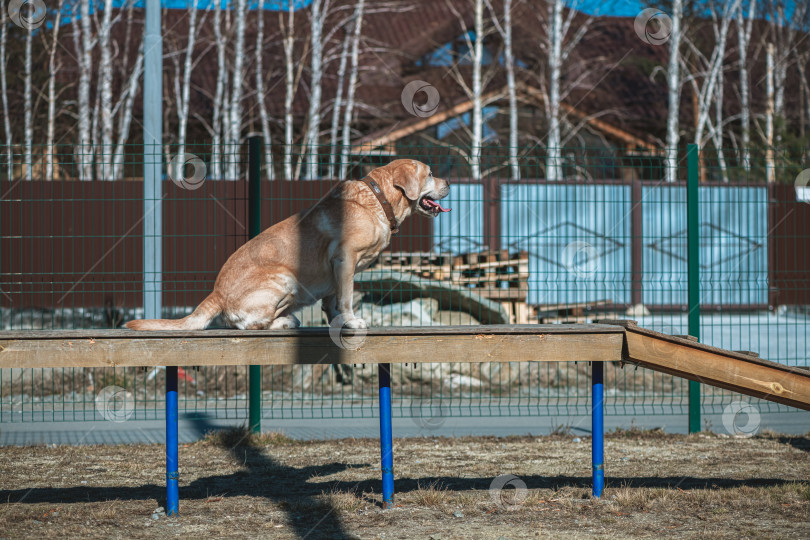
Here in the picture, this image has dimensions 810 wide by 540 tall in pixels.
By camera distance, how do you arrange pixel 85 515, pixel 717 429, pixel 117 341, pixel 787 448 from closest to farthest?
pixel 117 341 → pixel 85 515 → pixel 787 448 → pixel 717 429

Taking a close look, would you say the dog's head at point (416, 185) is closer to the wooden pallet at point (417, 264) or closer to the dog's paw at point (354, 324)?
the dog's paw at point (354, 324)

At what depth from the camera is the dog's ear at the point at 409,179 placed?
15.7 ft

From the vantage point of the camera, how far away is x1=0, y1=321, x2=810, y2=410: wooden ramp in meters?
4.33

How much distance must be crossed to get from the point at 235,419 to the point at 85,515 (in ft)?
10.3

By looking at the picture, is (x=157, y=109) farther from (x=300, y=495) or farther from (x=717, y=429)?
(x=717, y=429)

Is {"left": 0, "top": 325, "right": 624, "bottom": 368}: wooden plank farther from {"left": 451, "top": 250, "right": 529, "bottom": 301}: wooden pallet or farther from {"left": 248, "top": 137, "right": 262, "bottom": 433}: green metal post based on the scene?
{"left": 451, "top": 250, "right": 529, "bottom": 301}: wooden pallet

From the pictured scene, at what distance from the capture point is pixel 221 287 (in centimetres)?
482

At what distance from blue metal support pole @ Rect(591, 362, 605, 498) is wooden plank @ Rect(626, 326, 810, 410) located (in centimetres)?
36

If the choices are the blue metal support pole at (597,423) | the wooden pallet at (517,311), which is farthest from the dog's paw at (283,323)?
the wooden pallet at (517,311)

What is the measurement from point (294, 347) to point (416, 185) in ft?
3.96

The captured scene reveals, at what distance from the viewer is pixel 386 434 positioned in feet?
15.4

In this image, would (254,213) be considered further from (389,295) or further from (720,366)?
(720,366)

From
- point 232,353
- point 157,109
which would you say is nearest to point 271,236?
point 232,353

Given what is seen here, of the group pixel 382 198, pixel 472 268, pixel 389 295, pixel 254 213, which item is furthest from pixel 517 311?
pixel 382 198
